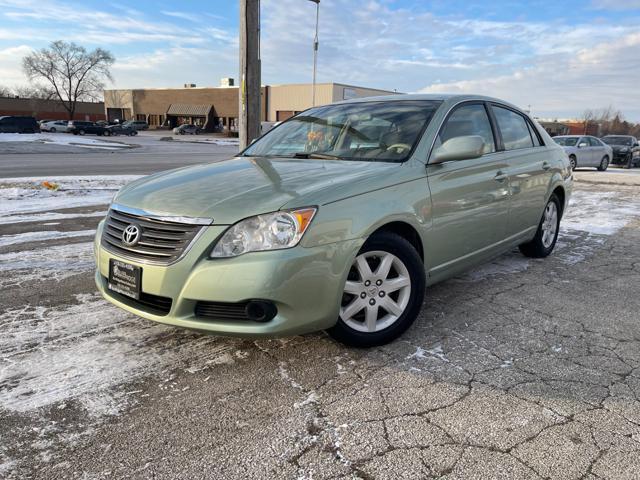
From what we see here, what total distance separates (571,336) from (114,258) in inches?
121

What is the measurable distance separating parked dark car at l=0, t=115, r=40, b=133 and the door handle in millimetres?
51074

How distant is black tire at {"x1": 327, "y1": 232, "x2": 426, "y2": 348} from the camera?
2.99 metres

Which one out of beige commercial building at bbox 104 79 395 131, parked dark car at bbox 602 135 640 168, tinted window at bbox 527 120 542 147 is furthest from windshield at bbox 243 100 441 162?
beige commercial building at bbox 104 79 395 131

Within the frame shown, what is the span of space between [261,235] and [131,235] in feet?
2.72

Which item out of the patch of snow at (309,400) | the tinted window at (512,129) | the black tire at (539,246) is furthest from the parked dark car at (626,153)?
the patch of snow at (309,400)

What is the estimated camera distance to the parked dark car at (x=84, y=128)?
51.8 m

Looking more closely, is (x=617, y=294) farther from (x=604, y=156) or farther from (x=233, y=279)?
(x=604, y=156)

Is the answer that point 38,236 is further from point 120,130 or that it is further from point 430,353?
point 120,130

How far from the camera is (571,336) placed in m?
3.42

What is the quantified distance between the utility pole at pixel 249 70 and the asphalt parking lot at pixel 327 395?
3.76 meters

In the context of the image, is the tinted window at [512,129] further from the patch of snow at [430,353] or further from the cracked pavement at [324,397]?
the patch of snow at [430,353]

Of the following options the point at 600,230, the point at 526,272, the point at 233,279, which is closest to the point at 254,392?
the point at 233,279

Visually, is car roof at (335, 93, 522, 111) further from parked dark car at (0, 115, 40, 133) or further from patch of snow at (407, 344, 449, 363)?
parked dark car at (0, 115, 40, 133)

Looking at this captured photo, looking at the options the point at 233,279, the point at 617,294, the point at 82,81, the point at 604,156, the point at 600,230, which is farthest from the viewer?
the point at 82,81
